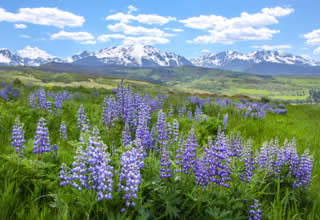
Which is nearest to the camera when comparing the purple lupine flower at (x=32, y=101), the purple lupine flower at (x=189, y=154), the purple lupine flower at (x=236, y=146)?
the purple lupine flower at (x=189, y=154)

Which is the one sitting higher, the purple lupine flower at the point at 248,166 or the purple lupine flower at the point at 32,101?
the purple lupine flower at the point at 32,101

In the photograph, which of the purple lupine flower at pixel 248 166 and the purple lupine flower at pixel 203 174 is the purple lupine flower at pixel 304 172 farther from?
the purple lupine flower at pixel 203 174

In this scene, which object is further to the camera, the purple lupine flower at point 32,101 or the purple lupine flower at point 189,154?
the purple lupine flower at point 32,101

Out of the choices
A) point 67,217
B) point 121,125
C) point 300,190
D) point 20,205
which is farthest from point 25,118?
point 300,190

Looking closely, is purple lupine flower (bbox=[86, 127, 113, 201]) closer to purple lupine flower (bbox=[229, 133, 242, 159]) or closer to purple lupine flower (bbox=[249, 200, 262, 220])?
purple lupine flower (bbox=[249, 200, 262, 220])

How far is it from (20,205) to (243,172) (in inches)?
121

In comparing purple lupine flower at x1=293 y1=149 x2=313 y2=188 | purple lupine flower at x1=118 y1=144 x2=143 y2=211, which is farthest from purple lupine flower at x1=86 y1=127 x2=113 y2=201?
purple lupine flower at x1=293 y1=149 x2=313 y2=188

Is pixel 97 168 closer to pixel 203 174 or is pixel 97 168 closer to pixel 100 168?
pixel 100 168

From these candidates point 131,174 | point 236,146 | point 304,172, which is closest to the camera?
point 131,174

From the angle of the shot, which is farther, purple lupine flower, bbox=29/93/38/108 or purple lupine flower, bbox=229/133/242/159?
purple lupine flower, bbox=29/93/38/108

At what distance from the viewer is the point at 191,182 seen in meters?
3.04

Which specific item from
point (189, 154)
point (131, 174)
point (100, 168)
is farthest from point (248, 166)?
point (100, 168)

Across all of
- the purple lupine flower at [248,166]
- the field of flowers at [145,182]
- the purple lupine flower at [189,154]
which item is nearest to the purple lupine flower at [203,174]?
the field of flowers at [145,182]

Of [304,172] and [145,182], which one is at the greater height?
[145,182]
